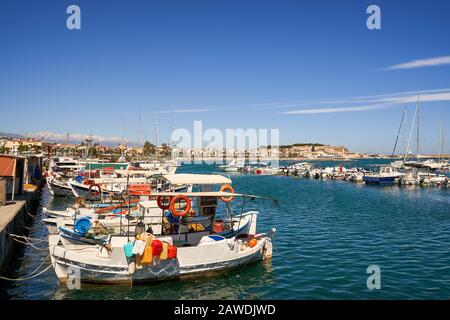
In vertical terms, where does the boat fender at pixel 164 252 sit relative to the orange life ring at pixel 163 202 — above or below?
below

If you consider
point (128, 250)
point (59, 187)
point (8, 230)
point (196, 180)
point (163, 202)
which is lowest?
point (128, 250)

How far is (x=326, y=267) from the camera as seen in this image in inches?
758

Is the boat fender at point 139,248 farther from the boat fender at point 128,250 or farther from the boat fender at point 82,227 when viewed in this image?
the boat fender at point 82,227

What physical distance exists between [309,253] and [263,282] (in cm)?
557

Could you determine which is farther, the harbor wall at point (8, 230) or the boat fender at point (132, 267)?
the harbor wall at point (8, 230)

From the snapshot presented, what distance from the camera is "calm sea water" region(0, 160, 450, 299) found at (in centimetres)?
1578

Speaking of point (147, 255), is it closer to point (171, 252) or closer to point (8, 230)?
point (171, 252)

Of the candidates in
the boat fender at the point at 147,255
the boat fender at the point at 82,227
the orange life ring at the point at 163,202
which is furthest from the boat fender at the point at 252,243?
the boat fender at the point at 82,227

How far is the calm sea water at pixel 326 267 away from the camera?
15781mm

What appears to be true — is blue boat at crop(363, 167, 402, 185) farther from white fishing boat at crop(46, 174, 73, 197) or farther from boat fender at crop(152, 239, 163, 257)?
boat fender at crop(152, 239, 163, 257)

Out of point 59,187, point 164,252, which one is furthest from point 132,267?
point 59,187

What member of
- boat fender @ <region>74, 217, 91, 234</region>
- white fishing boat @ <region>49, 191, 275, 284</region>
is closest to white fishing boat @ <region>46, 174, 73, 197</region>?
boat fender @ <region>74, 217, 91, 234</region>

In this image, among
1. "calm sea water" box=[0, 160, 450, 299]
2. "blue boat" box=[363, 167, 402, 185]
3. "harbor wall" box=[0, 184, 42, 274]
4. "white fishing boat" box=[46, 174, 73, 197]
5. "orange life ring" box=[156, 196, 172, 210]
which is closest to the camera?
"calm sea water" box=[0, 160, 450, 299]
